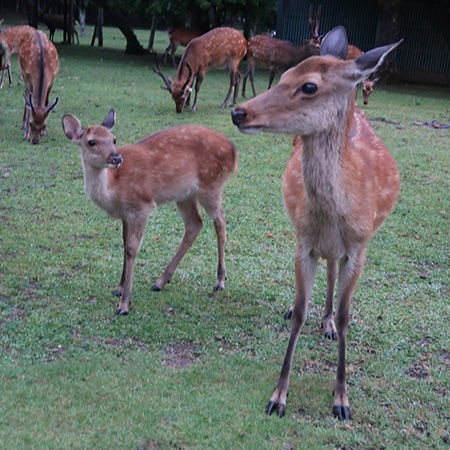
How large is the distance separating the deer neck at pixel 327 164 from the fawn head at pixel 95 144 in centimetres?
158

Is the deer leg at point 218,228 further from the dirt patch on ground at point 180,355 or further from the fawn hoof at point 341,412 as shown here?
the fawn hoof at point 341,412

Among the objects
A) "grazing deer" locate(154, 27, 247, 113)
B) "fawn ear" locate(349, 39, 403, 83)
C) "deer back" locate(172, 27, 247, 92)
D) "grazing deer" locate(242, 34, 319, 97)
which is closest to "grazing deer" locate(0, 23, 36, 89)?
"grazing deer" locate(154, 27, 247, 113)

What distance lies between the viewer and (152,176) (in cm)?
454

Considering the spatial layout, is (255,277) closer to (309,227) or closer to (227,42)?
(309,227)

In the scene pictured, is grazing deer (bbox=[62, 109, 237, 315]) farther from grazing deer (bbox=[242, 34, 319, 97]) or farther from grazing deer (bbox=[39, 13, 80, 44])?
grazing deer (bbox=[39, 13, 80, 44])

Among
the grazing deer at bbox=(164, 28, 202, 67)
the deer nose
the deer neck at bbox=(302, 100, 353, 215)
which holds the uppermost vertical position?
the deer nose

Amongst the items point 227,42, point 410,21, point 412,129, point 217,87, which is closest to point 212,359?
point 412,129

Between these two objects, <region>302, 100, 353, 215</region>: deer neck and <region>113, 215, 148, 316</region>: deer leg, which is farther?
<region>113, 215, 148, 316</region>: deer leg

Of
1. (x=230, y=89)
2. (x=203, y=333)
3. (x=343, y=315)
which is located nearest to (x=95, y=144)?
(x=203, y=333)

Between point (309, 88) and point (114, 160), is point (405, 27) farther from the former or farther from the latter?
point (309, 88)

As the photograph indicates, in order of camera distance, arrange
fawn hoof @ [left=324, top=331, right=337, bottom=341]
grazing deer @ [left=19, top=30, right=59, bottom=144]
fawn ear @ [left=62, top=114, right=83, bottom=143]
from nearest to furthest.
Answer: fawn hoof @ [left=324, top=331, right=337, bottom=341]
fawn ear @ [left=62, top=114, right=83, bottom=143]
grazing deer @ [left=19, top=30, right=59, bottom=144]

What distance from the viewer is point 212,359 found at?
12.3 feet

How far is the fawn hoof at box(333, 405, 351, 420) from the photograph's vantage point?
3283 mm

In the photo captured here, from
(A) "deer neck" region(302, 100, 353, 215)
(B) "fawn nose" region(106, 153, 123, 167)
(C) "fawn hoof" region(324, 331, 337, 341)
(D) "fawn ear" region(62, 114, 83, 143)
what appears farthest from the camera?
(D) "fawn ear" region(62, 114, 83, 143)
